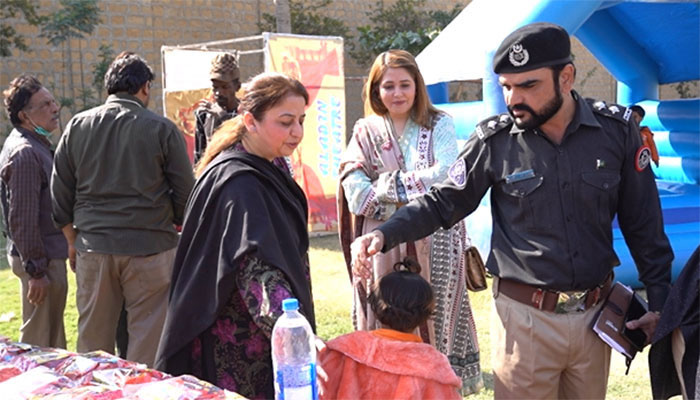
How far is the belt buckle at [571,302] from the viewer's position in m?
2.58

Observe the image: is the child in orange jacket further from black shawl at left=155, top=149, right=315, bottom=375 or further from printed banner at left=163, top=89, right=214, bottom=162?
printed banner at left=163, top=89, right=214, bottom=162

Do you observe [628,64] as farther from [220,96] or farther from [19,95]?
[19,95]

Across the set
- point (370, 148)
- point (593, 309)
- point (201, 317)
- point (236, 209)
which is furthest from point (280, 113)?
point (370, 148)

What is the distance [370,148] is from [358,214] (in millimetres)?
367

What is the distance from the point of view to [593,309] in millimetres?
2615

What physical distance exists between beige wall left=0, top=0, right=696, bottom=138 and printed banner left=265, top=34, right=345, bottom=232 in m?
3.37

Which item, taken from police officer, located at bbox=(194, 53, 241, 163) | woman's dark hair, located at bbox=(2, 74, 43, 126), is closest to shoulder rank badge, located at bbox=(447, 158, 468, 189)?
police officer, located at bbox=(194, 53, 241, 163)

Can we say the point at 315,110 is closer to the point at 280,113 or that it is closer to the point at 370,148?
the point at 370,148

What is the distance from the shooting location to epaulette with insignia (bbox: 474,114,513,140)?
2.70 metres

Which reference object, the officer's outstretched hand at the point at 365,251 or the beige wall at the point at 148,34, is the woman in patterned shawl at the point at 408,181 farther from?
the beige wall at the point at 148,34

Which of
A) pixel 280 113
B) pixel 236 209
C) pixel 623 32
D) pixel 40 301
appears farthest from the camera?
pixel 623 32

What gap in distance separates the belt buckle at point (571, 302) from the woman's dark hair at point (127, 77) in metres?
2.54

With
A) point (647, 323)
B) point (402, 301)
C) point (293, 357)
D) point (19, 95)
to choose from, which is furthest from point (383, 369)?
point (19, 95)

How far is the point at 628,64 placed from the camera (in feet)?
29.4
